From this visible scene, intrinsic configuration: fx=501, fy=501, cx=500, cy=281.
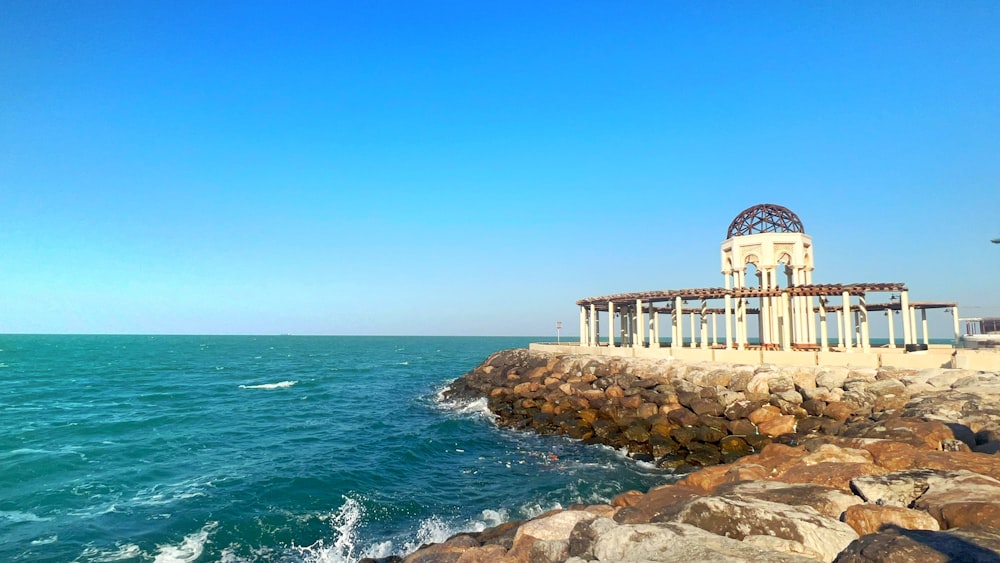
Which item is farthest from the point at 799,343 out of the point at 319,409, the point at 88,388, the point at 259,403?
the point at 88,388

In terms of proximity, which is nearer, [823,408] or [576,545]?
[576,545]

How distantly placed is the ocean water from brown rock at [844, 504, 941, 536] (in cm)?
998

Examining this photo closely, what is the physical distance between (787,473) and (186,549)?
1757 cm

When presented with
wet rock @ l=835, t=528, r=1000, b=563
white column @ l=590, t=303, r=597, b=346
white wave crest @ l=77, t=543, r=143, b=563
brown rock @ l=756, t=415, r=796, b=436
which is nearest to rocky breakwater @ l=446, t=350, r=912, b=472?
brown rock @ l=756, t=415, r=796, b=436

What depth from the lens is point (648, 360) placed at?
3444 cm

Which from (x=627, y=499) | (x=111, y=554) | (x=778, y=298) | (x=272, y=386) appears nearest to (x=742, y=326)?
(x=778, y=298)

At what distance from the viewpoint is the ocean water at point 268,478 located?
16.0 metres

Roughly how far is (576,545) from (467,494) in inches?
432

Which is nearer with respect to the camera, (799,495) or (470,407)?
(799,495)

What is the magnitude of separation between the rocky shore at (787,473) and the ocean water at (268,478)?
421 centimetres

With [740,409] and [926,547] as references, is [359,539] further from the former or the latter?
[740,409]

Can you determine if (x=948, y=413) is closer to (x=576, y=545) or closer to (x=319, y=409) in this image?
(x=576, y=545)

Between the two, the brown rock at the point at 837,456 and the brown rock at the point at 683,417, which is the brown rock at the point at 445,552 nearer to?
the brown rock at the point at 837,456

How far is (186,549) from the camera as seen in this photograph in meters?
15.3
